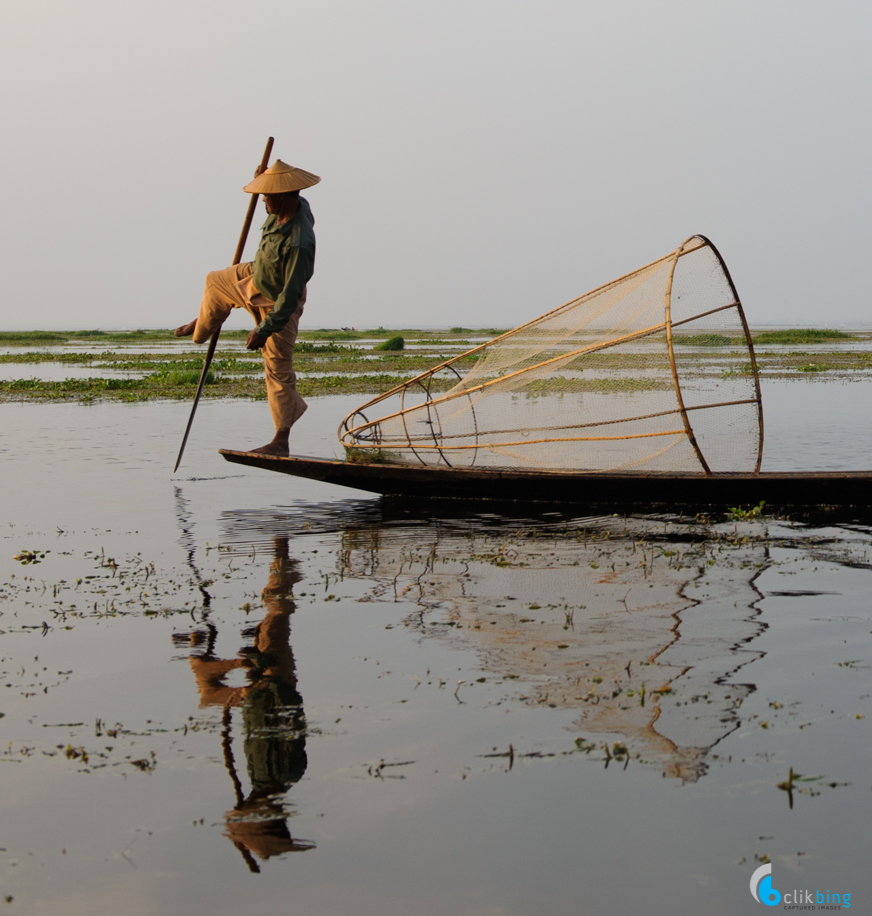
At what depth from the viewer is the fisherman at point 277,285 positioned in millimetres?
7516

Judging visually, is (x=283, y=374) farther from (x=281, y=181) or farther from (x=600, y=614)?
(x=600, y=614)

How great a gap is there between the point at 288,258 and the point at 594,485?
2961 mm

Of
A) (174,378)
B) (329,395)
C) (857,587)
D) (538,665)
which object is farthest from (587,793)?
(174,378)

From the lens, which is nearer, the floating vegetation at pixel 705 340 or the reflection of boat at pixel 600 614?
the reflection of boat at pixel 600 614

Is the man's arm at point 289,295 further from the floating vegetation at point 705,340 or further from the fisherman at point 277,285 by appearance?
the floating vegetation at point 705,340

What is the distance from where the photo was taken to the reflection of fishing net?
789cm

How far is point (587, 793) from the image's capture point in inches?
123

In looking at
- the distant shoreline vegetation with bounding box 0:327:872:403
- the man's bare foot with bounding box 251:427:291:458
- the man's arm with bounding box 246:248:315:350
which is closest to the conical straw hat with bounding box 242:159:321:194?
the man's arm with bounding box 246:248:315:350

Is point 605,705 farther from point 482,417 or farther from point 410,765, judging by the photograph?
point 482,417

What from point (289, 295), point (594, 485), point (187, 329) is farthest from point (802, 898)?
point (187, 329)

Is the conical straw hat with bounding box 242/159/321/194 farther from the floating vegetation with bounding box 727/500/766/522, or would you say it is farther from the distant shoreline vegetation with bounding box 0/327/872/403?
the floating vegetation with bounding box 727/500/766/522

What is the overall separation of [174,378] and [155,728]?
20.6 meters

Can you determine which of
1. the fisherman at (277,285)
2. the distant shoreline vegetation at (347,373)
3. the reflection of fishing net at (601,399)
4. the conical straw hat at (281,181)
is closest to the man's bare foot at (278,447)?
the fisherman at (277,285)

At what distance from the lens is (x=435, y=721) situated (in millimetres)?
3715
